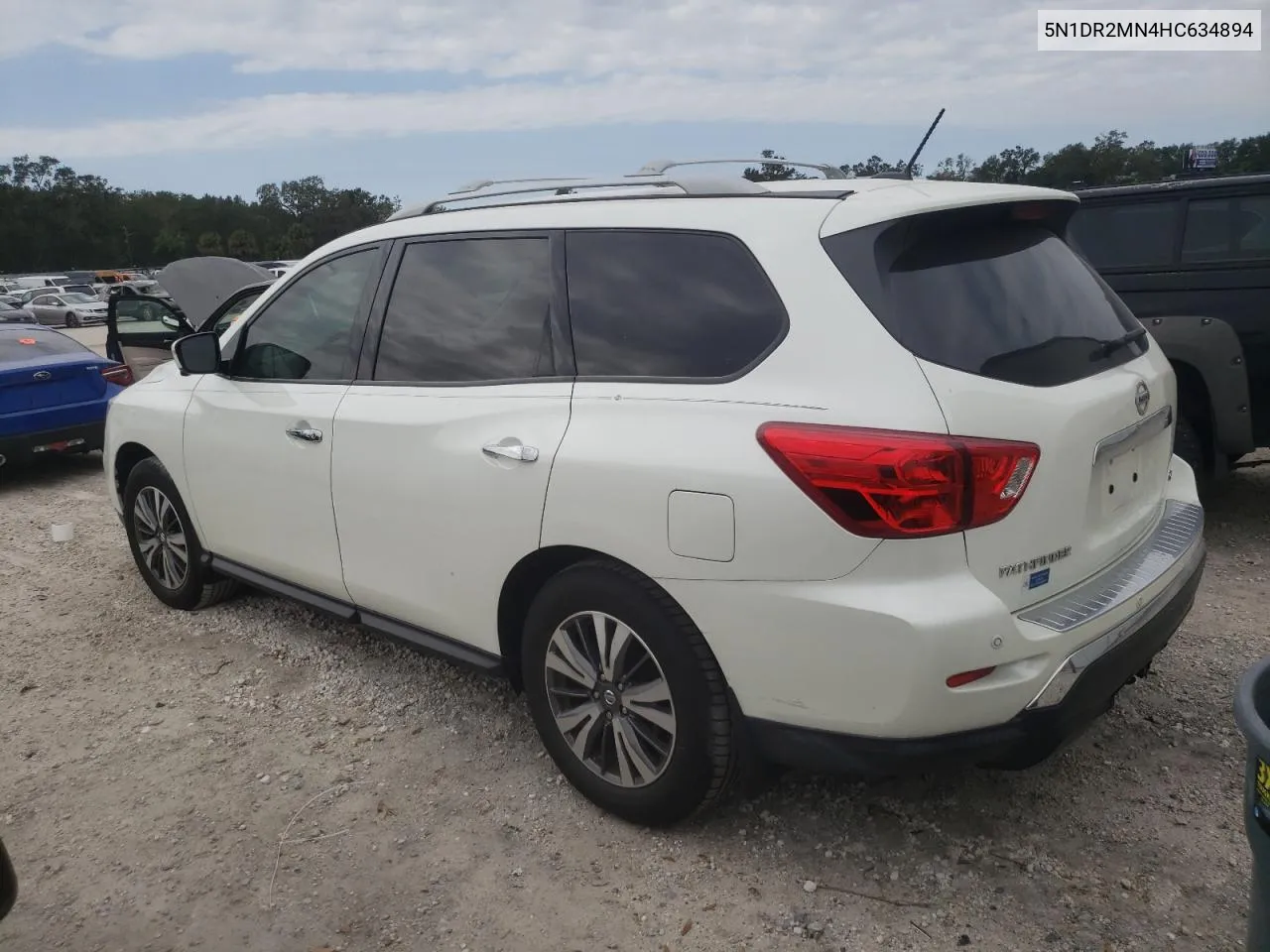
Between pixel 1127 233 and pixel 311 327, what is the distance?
443 cm

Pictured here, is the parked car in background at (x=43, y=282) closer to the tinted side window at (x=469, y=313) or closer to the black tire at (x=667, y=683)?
the tinted side window at (x=469, y=313)

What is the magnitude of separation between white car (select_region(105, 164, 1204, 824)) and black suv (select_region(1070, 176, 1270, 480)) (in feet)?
7.12

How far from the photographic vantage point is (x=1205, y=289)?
17.2ft

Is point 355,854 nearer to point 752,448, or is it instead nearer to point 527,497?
point 527,497

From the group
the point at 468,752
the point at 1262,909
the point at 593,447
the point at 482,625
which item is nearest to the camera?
the point at 1262,909

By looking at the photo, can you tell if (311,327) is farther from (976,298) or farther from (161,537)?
(976,298)

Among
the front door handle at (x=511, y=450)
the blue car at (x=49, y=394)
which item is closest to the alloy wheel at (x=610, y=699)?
the front door handle at (x=511, y=450)

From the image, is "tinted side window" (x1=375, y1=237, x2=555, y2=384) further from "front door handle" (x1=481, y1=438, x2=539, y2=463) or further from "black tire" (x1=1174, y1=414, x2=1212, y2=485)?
"black tire" (x1=1174, y1=414, x2=1212, y2=485)

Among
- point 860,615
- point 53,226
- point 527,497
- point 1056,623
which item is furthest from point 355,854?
point 53,226

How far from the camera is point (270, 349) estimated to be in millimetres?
3998

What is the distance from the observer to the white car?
228cm

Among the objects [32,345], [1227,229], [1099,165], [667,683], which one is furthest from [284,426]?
[1099,165]

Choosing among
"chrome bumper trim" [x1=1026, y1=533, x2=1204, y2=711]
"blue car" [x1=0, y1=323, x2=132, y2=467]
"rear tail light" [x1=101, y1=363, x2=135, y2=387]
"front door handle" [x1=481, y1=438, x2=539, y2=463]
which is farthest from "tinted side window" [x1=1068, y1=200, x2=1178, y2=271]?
"rear tail light" [x1=101, y1=363, x2=135, y2=387]

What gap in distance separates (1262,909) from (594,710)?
65.4 inches
